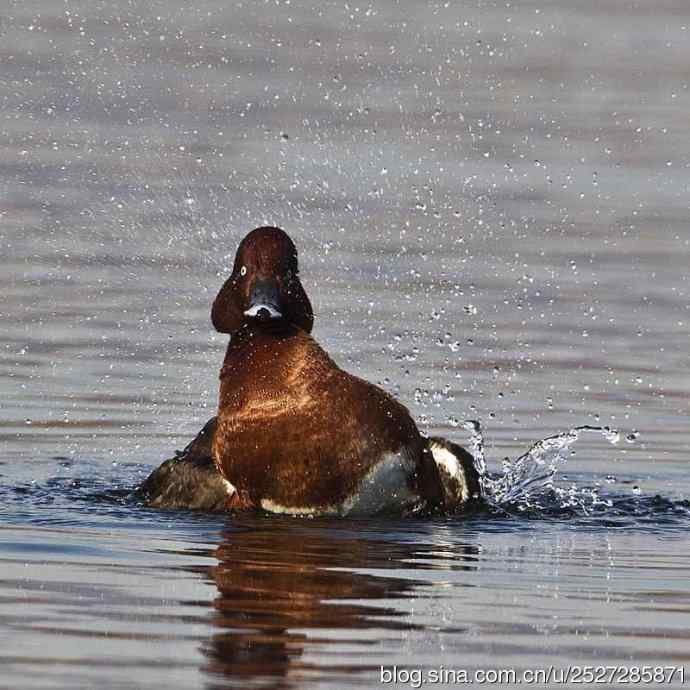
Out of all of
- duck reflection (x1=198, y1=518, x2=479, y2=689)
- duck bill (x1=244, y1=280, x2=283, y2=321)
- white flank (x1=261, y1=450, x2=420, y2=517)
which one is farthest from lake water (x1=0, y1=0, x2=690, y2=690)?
duck bill (x1=244, y1=280, x2=283, y2=321)

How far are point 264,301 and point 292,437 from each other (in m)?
0.55

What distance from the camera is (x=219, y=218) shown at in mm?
14844

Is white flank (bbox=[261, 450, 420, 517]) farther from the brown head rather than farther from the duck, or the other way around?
the brown head

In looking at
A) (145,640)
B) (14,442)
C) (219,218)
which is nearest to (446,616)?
(145,640)

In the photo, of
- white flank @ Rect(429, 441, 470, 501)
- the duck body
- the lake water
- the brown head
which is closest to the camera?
the lake water

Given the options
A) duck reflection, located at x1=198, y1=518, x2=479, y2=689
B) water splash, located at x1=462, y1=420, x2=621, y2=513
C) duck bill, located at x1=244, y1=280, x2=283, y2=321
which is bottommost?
duck reflection, located at x1=198, y1=518, x2=479, y2=689

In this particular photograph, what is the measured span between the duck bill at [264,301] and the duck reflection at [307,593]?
2.58 feet

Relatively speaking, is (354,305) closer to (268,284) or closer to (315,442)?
(268,284)

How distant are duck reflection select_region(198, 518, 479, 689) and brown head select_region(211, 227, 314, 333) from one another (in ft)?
2.75

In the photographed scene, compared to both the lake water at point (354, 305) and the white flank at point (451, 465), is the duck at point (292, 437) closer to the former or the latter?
the white flank at point (451, 465)

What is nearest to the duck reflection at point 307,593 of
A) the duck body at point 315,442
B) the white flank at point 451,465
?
the duck body at point 315,442

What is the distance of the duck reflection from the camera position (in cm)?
634

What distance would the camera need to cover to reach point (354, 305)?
513 inches

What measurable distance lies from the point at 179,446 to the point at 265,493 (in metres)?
2.05
